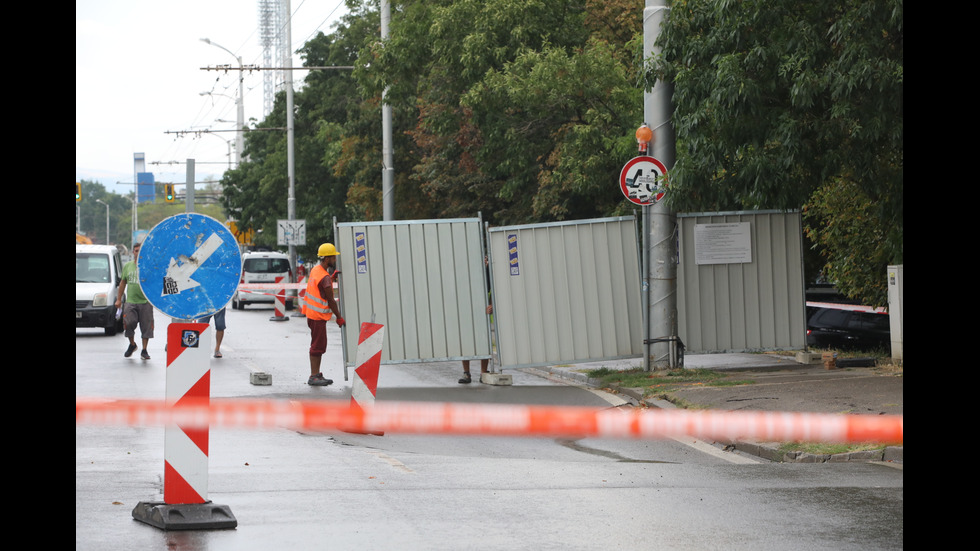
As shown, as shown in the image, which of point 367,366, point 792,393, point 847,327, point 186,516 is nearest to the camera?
point 186,516

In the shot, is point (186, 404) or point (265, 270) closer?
point (186, 404)

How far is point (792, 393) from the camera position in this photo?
12.9 meters

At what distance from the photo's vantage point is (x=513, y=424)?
654 cm

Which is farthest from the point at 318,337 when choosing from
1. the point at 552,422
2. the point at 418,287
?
the point at 552,422

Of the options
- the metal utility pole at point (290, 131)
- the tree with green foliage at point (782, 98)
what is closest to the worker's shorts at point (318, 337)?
the tree with green foliage at point (782, 98)

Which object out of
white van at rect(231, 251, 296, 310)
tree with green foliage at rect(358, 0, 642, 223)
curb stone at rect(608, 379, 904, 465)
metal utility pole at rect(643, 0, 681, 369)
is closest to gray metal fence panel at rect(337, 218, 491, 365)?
metal utility pole at rect(643, 0, 681, 369)

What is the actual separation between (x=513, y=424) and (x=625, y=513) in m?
1.33

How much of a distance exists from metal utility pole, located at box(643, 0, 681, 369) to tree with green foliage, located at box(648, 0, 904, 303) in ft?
1.07

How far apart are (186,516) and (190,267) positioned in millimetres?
1446

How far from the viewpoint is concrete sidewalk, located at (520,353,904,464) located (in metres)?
A: 10.1

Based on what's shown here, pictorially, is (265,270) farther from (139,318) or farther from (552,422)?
(552,422)
